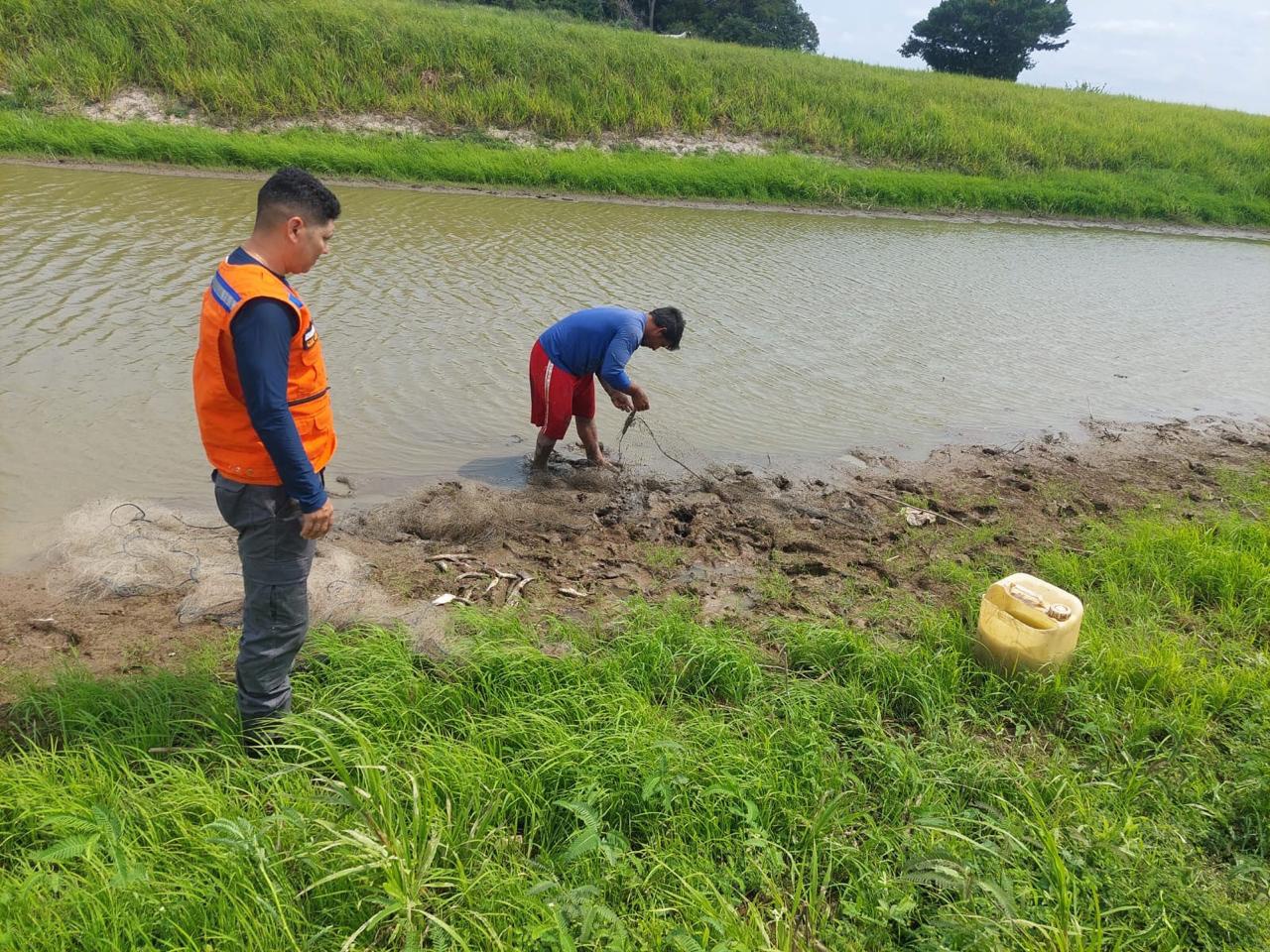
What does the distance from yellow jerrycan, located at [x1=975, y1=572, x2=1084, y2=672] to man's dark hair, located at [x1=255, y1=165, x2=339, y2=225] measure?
2.97 meters

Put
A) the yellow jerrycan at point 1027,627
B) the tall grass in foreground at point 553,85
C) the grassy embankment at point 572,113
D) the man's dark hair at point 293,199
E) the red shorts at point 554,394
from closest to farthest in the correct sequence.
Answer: the man's dark hair at point 293,199, the yellow jerrycan at point 1027,627, the red shorts at point 554,394, the grassy embankment at point 572,113, the tall grass in foreground at point 553,85

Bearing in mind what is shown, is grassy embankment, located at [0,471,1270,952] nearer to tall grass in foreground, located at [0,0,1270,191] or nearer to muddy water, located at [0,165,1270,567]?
muddy water, located at [0,165,1270,567]

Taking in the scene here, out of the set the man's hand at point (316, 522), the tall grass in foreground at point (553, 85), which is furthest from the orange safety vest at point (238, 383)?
the tall grass in foreground at point (553, 85)

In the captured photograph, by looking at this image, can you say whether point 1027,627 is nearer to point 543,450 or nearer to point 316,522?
point 316,522

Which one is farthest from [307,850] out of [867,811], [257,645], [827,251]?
[827,251]

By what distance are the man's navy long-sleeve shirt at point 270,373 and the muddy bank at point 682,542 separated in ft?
3.85

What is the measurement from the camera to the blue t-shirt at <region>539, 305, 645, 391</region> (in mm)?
4582

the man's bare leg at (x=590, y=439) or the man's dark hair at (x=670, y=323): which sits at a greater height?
the man's dark hair at (x=670, y=323)

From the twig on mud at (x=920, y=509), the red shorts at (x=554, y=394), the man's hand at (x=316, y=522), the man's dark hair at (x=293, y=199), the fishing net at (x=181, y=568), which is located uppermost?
the man's dark hair at (x=293, y=199)

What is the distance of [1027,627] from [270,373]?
2.96 m

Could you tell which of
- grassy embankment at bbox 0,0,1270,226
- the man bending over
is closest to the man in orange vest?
the man bending over

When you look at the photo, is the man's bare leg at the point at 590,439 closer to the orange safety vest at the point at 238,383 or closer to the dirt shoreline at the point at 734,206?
the orange safety vest at the point at 238,383

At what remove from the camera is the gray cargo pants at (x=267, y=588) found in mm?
2375

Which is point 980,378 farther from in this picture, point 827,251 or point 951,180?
point 951,180
